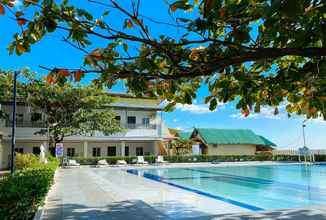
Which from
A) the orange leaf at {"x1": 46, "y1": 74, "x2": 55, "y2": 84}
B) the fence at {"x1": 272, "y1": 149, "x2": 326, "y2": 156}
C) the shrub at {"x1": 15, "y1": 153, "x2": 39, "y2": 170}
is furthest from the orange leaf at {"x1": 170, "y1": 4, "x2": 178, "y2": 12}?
the fence at {"x1": 272, "y1": 149, "x2": 326, "y2": 156}

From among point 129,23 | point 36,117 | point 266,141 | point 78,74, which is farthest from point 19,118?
point 266,141

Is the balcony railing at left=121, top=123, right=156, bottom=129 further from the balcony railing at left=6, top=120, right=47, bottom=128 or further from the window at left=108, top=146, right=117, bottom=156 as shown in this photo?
the balcony railing at left=6, top=120, right=47, bottom=128

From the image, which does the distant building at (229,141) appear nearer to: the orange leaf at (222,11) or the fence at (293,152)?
the fence at (293,152)

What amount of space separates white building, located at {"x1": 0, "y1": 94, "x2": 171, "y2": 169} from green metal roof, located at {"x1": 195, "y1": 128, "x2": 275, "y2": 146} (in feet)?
25.6

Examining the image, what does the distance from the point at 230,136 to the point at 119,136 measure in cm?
1856

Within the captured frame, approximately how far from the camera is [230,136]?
4731cm

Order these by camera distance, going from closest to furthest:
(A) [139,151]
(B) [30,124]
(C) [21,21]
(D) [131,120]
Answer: (C) [21,21] < (B) [30,124] < (D) [131,120] < (A) [139,151]

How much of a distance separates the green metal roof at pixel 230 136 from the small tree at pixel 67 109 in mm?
18648

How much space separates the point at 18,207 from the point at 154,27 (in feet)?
14.0

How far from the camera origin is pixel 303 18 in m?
2.84

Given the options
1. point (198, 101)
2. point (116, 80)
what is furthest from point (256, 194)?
point (116, 80)

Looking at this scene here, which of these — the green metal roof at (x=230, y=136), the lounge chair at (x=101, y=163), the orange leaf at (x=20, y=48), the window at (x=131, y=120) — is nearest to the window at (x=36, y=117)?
the lounge chair at (x=101, y=163)

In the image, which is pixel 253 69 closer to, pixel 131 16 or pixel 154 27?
pixel 154 27

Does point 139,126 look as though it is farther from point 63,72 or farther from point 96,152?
point 63,72
